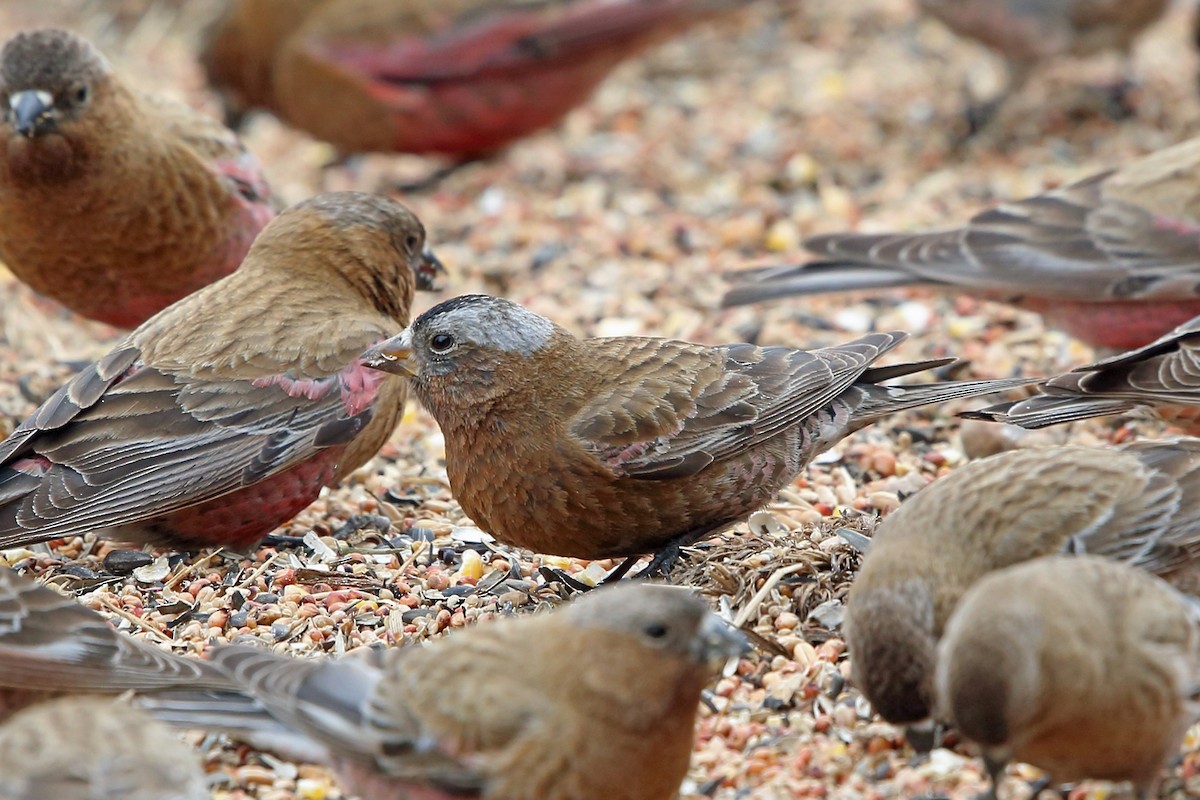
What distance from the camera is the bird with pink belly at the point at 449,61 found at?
9.91m

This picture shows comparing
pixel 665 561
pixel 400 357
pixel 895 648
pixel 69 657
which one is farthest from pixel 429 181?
pixel 895 648

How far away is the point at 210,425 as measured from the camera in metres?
5.61

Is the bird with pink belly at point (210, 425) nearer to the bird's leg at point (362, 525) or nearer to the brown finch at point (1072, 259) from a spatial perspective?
the bird's leg at point (362, 525)

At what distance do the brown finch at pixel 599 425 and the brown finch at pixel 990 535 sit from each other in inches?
34.6

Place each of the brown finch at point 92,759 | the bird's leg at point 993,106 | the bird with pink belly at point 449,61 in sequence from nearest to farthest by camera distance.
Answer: the brown finch at point 92,759 → the bird with pink belly at point 449,61 → the bird's leg at point 993,106

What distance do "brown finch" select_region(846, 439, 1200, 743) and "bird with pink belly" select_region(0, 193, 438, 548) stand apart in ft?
6.93

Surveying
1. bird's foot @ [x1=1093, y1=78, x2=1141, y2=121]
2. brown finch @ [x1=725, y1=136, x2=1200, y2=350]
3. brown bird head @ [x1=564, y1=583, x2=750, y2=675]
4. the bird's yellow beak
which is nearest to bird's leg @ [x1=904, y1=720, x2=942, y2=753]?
brown bird head @ [x1=564, y1=583, x2=750, y2=675]

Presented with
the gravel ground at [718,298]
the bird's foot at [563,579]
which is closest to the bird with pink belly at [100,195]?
the gravel ground at [718,298]

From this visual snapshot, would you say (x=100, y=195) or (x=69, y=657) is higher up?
(x=100, y=195)

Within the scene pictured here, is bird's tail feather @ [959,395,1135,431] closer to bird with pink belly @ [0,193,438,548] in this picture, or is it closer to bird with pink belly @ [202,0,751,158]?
bird with pink belly @ [0,193,438,548]

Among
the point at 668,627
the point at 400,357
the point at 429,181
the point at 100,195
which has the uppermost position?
the point at 100,195

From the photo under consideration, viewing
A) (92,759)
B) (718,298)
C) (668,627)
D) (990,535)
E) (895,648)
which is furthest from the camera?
(718,298)

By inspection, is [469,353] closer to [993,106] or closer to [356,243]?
[356,243]

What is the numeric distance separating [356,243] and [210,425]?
1.01m
